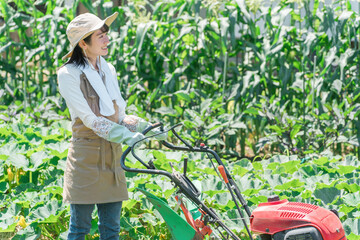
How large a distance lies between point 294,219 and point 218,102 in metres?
2.83

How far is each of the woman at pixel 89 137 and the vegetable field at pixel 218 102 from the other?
0.57 meters

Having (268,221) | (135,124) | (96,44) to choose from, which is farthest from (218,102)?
(268,221)

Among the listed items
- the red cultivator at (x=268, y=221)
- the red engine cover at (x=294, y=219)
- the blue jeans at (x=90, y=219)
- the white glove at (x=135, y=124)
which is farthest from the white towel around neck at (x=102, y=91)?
the red engine cover at (x=294, y=219)

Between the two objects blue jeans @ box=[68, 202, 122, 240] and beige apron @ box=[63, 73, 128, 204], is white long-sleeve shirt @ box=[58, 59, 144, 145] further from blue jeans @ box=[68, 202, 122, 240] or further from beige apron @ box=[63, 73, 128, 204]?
blue jeans @ box=[68, 202, 122, 240]

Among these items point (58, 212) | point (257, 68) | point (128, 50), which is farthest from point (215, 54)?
point (58, 212)

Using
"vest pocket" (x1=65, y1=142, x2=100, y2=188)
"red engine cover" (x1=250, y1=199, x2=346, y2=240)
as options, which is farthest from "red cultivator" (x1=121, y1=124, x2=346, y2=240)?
"vest pocket" (x1=65, y1=142, x2=100, y2=188)

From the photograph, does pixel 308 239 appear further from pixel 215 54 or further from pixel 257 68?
pixel 215 54

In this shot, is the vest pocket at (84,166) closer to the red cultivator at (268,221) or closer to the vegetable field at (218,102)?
the red cultivator at (268,221)

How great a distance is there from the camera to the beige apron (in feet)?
8.35

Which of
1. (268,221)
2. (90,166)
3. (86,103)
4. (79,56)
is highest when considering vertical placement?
(79,56)

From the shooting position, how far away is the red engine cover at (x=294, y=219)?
7.27ft

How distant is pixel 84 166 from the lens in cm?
255

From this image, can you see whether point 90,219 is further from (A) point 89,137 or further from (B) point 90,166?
(A) point 89,137

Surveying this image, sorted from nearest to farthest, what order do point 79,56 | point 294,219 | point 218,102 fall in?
point 294,219 < point 79,56 < point 218,102
